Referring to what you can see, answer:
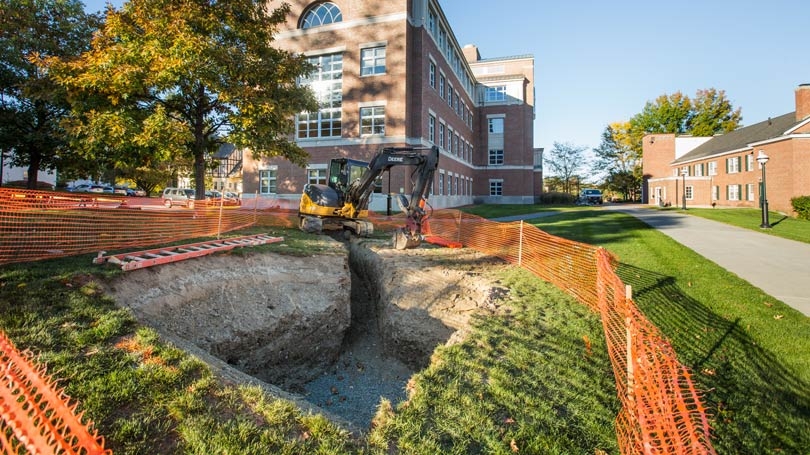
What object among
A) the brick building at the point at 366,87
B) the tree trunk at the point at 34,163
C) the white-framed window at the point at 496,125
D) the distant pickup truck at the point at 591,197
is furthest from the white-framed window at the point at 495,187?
the tree trunk at the point at 34,163

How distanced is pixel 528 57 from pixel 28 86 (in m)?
52.0

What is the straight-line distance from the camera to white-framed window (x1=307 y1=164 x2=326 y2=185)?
2670 cm

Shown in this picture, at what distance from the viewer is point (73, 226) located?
8.78 m

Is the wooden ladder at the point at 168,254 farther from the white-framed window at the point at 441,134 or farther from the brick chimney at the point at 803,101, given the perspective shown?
the brick chimney at the point at 803,101

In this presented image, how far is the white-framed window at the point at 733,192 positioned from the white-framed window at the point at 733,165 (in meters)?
1.45

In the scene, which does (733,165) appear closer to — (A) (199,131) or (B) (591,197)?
(B) (591,197)

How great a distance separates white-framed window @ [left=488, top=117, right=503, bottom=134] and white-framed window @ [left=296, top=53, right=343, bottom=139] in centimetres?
2629

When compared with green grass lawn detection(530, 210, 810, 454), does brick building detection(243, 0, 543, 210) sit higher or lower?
higher

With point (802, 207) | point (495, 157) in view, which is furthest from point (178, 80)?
point (495, 157)

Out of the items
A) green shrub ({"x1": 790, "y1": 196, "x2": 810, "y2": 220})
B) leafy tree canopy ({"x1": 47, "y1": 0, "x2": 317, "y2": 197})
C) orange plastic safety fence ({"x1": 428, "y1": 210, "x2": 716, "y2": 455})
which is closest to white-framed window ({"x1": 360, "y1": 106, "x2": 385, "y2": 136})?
leafy tree canopy ({"x1": 47, "y1": 0, "x2": 317, "y2": 197})

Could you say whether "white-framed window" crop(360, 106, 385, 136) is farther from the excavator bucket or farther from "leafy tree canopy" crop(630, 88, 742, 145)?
"leafy tree canopy" crop(630, 88, 742, 145)

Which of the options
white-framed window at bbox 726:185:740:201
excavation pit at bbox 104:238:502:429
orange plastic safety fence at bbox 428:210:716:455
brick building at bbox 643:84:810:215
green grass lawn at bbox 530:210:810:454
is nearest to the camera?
orange plastic safety fence at bbox 428:210:716:455

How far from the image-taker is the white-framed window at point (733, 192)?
38125 millimetres

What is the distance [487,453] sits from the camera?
3.53 metres
